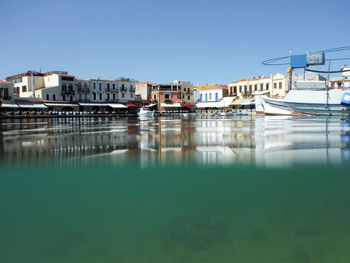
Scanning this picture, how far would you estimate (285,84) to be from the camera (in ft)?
174

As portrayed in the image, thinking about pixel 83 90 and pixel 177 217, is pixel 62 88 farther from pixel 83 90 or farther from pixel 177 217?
pixel 177 217

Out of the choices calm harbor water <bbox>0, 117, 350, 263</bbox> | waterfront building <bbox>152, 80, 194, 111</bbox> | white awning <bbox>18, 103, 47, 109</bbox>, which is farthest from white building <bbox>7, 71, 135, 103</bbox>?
calm harbor water <bbox>0, 117, 350, 263</bbox>

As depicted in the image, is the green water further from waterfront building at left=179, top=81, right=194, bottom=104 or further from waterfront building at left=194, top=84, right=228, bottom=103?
waterfront building at left=179, top=81, right=194, bottom=104

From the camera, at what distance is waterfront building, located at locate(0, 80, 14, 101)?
141ft

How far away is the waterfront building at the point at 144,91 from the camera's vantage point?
66.6m

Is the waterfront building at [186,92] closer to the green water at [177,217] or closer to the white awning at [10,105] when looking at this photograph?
the white awning at [10,105]

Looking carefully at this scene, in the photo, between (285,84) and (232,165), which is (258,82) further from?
(232,165)

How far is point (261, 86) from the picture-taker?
56562 mm

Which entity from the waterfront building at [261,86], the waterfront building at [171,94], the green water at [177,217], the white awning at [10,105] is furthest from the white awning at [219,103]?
the green water at [177,217]

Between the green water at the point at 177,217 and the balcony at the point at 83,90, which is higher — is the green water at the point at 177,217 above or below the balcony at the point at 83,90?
below

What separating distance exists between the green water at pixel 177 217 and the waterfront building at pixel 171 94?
58992 millimetres

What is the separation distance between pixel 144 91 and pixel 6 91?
29339mm

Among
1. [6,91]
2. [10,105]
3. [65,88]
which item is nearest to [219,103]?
[65,88]

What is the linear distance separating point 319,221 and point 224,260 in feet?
4.12
